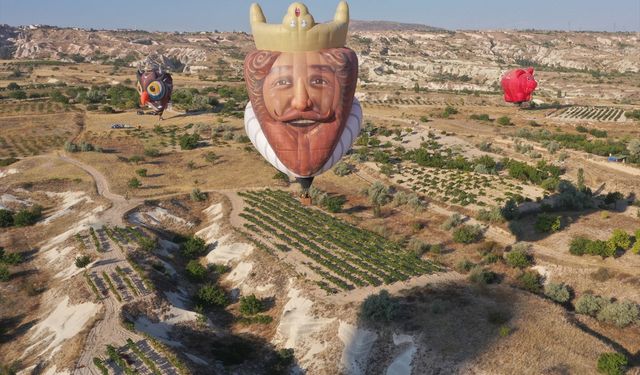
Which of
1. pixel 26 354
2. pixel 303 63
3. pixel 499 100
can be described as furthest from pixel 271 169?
pixel 499 100

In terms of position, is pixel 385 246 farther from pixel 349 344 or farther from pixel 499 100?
pixel 499 100

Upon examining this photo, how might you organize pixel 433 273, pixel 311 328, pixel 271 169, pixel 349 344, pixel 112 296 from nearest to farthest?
pixel 349 344
pixel 311 328
pixel 112 296
pixel 433 273
pixel 271 169

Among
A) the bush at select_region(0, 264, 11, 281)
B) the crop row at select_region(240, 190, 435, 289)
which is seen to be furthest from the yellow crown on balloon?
the bush at select_region(0, 264, 11, 281)

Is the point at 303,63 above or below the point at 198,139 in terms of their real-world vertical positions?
above

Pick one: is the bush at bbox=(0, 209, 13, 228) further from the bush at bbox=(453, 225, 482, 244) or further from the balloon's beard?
the bush at bbox=(453, 225, 482, 244)

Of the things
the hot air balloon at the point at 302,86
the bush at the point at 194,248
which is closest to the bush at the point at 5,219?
the bush at the point at 194,248

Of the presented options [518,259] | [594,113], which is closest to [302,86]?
[518,259]

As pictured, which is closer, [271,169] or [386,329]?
[386,329]

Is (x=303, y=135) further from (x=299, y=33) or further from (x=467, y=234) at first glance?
(x=467, y=234)
